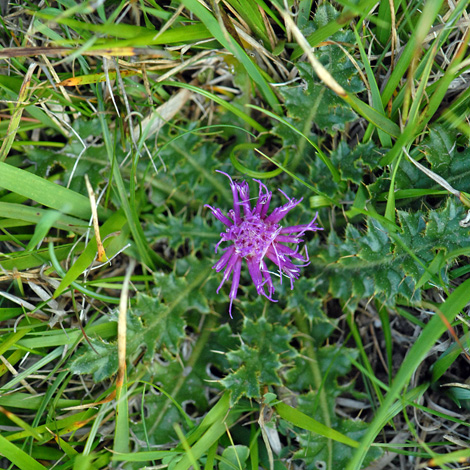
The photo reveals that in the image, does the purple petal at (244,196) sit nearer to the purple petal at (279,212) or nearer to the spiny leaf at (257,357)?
the purple petal at (279,212)

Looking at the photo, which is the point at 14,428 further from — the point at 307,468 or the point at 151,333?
the point at 307,468

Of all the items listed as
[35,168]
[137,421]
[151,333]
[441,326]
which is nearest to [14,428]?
[137,421]

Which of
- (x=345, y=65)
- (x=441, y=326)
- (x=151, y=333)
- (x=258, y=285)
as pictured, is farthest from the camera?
(x=151, y=333)

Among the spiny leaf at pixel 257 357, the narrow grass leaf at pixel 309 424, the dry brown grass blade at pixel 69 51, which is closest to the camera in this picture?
the dry brown grass blade at pixel 69 51

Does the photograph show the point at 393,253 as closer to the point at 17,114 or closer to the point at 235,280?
the point at 235,280

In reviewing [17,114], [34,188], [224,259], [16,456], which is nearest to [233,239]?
[224,259]

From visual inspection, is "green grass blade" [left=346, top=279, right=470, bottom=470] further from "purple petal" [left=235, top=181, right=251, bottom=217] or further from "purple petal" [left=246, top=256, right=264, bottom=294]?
"purple petal" [left=235, top=181, right=251, bottom=217]

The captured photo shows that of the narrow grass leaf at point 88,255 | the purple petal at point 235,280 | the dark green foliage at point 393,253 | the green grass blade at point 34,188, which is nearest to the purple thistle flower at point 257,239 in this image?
the purple petal at point 235,280

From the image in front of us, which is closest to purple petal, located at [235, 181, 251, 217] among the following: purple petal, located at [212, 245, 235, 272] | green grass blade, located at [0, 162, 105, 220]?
purple petal, located at [212, 245, 235, 272]
